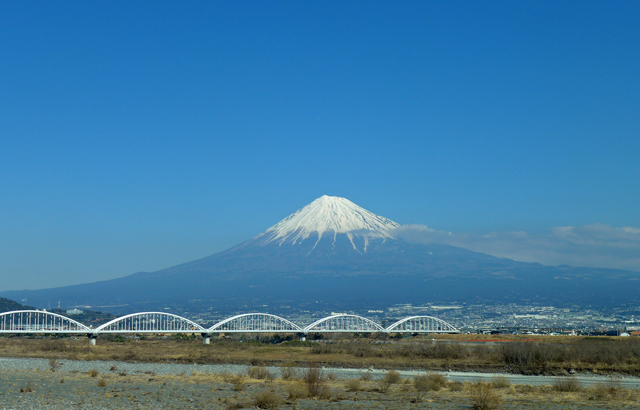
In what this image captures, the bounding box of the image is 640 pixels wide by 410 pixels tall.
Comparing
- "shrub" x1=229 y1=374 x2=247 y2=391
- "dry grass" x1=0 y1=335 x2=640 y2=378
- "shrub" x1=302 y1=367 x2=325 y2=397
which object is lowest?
"dry grass" x1=0 y1=335 x2=640 y2=378

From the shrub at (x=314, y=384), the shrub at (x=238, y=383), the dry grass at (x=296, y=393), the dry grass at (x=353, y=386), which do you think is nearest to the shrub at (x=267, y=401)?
the dry grass at (x=296, y=393)

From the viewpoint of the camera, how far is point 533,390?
31922 millimetres

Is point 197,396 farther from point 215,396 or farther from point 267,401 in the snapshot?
point 267,401

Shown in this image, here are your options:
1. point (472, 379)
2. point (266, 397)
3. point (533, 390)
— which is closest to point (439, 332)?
point (472, 379)

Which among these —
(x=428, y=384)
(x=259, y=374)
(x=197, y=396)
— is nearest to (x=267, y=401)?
(x=197, y=396)

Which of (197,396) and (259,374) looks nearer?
(197,396)

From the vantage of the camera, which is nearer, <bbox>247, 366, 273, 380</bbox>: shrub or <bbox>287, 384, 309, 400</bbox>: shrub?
<bbox>287, 384, 309, 400</bbox>: shrub

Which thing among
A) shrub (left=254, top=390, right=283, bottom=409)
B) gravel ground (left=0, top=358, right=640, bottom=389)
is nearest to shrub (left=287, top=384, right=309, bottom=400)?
shrub (left=254, top=390, right=283, bottom=409)

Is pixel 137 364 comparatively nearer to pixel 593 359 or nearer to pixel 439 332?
pixel 593 359

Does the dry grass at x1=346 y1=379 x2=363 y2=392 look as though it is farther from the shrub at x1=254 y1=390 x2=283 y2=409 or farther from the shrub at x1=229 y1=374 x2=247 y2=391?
the shrub at x1=254 y1=390 x2=283 y2=409

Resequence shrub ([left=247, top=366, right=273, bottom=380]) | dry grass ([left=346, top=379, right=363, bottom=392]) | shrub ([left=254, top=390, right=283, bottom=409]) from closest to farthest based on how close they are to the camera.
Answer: shrub ([left=254, top=390, right=283, bottom=409]) < dry grass ([left=346, top=379, right=363, bottom=392]) < shrub ([left=247, top=366, right=273, bottom=380])

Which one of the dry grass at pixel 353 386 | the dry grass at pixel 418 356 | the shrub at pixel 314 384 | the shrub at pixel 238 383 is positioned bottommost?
the dry grass at pixel 418 356

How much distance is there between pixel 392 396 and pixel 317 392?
335cm

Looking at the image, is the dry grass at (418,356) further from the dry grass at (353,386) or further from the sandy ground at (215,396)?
the dry grass at (353,386)
